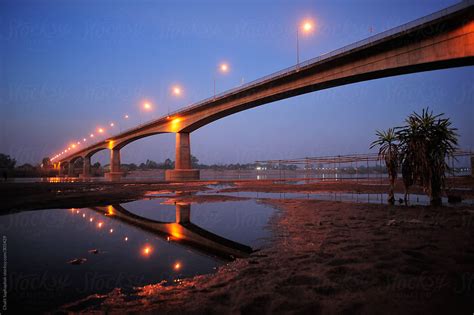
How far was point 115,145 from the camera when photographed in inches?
2992

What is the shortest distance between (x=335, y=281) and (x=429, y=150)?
10486mm

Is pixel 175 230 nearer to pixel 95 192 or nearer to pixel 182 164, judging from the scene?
pixel 95 192

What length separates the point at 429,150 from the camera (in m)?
11.0

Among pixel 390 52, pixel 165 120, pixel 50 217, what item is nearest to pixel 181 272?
pixel 50 217

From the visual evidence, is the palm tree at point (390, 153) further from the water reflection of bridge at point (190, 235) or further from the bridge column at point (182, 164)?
the bridge column at point (182, 164)

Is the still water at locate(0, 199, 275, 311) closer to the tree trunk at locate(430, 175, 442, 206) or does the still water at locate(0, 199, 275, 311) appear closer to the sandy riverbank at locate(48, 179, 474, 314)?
the sandy riverbank at locate(48, 179, 474, 314)

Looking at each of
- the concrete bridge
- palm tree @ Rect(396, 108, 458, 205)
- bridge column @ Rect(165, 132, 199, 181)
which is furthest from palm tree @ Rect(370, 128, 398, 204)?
bridge column @ Rect(165, 132, 199, 181)

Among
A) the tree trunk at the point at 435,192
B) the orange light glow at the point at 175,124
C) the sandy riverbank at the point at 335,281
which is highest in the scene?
the orange light glow at the point at 175,124

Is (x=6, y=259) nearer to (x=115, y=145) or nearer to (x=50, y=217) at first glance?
(x=50, y=217)

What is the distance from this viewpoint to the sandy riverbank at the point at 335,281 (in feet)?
10.3

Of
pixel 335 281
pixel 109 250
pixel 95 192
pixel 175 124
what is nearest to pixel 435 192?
pixel 335 281

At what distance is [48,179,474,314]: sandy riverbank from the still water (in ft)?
1.90

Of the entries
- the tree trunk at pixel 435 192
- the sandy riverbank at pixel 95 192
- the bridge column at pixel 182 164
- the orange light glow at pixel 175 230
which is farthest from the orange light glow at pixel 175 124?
the tree trunk at pixel 435 192

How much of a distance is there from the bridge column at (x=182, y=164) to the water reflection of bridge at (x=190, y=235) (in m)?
36.0
